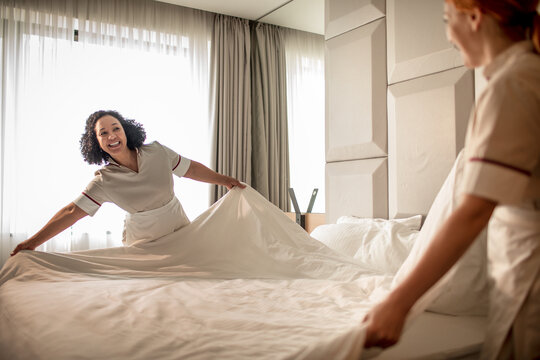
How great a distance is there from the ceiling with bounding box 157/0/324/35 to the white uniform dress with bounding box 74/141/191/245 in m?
2.25

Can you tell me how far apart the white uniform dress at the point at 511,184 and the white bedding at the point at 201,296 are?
32 centimetres

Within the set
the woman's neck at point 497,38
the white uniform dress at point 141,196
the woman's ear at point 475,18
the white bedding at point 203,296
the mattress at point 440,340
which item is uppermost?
the woman's ear at point 475,18

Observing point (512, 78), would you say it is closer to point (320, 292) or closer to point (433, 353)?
point (433, 353)

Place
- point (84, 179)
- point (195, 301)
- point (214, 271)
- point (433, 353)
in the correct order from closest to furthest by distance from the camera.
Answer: point (433, 353) → point (195, 301) → point (214, 271) → point (84, 179)

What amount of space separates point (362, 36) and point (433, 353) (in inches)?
91.8

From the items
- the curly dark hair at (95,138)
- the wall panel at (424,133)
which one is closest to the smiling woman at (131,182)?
the curly dark hair at (95,138)

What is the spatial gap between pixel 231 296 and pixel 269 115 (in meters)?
3.13

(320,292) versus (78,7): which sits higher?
(78,7)

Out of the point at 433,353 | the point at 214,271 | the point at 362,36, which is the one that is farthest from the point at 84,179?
the point at 433,353

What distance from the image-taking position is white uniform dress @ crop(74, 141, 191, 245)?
2.44 meters

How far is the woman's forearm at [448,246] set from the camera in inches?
31.6

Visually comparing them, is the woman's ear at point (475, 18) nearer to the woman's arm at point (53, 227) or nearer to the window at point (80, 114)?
the woman's arm at point (53, 227)

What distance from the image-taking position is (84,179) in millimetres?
3891

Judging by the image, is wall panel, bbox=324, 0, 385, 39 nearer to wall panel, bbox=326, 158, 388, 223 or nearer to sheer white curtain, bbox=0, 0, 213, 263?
wall panel, bbox=326, 158, 388, 223
